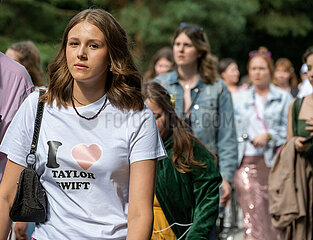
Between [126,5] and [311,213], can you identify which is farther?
[126,5]

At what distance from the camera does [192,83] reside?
24.1 feet

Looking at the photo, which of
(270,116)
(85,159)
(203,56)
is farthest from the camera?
(270,116)

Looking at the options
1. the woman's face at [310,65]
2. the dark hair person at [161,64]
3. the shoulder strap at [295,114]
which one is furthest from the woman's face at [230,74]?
the woman's face at [310,65]

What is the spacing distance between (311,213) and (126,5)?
→ 16810 millimetres

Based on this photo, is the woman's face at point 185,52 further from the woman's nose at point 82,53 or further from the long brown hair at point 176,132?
the woman's nose at point 82,53

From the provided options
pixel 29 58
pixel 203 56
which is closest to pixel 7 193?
pixel 29 58

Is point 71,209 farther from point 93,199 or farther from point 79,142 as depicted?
point 79,142

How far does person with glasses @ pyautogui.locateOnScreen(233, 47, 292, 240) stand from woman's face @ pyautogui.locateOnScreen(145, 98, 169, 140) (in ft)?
13.1

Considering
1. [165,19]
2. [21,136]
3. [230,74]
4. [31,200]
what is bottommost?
[31,200]

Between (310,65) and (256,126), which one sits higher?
(310,65)

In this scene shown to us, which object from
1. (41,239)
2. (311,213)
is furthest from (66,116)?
(311,213)

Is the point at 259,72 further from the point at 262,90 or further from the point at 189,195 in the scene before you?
the point at 189,195

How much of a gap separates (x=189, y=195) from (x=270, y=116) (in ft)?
15.0

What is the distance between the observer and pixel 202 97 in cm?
714
